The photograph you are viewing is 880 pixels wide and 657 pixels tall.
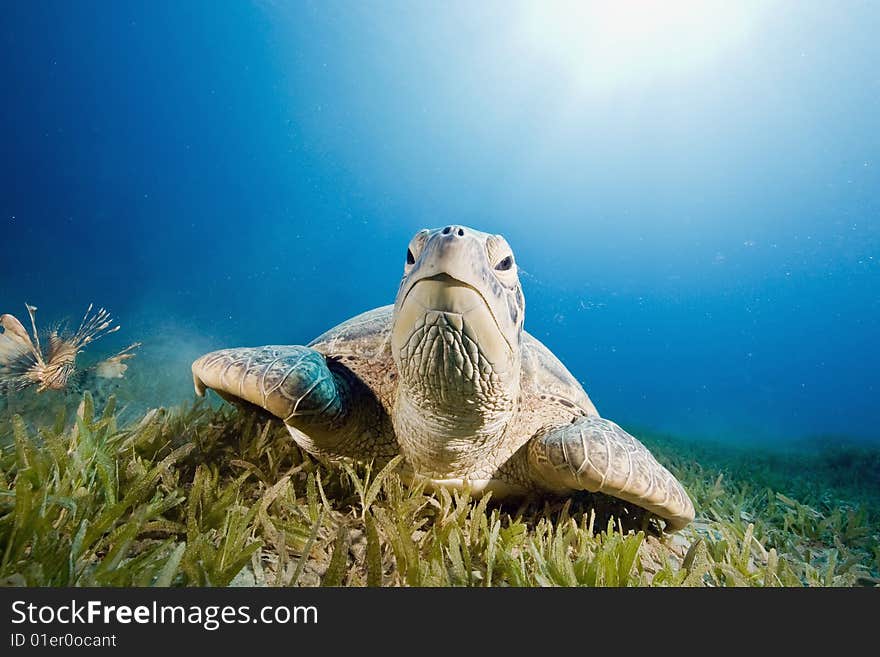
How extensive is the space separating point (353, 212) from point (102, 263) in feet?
104

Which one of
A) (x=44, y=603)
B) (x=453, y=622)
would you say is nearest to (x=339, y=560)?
(x=453, y=622)

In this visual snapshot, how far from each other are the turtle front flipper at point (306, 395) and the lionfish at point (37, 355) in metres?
1.51

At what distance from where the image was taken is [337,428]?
1694 millimetres

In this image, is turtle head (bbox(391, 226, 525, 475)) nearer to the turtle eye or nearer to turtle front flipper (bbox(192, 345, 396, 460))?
the turtle eye

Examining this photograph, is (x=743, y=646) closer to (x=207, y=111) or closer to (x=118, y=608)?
(x=118, y=608)

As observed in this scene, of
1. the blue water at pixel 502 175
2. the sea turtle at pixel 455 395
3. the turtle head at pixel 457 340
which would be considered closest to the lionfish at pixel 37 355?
the sea turtle at pixel 455 395

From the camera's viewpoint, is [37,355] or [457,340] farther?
[37,355]

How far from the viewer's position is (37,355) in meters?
2.68

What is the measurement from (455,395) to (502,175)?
189ft

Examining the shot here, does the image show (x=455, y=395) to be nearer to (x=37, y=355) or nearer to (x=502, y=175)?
(x=37, y=355)

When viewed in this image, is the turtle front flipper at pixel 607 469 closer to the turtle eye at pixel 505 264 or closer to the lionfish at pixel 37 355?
the turtle eye at pixel 505 264

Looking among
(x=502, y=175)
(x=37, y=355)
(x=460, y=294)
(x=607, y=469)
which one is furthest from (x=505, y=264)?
(x=502, y=175)

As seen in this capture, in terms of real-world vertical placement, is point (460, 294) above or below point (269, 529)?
above

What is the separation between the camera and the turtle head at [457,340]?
3.71ft
